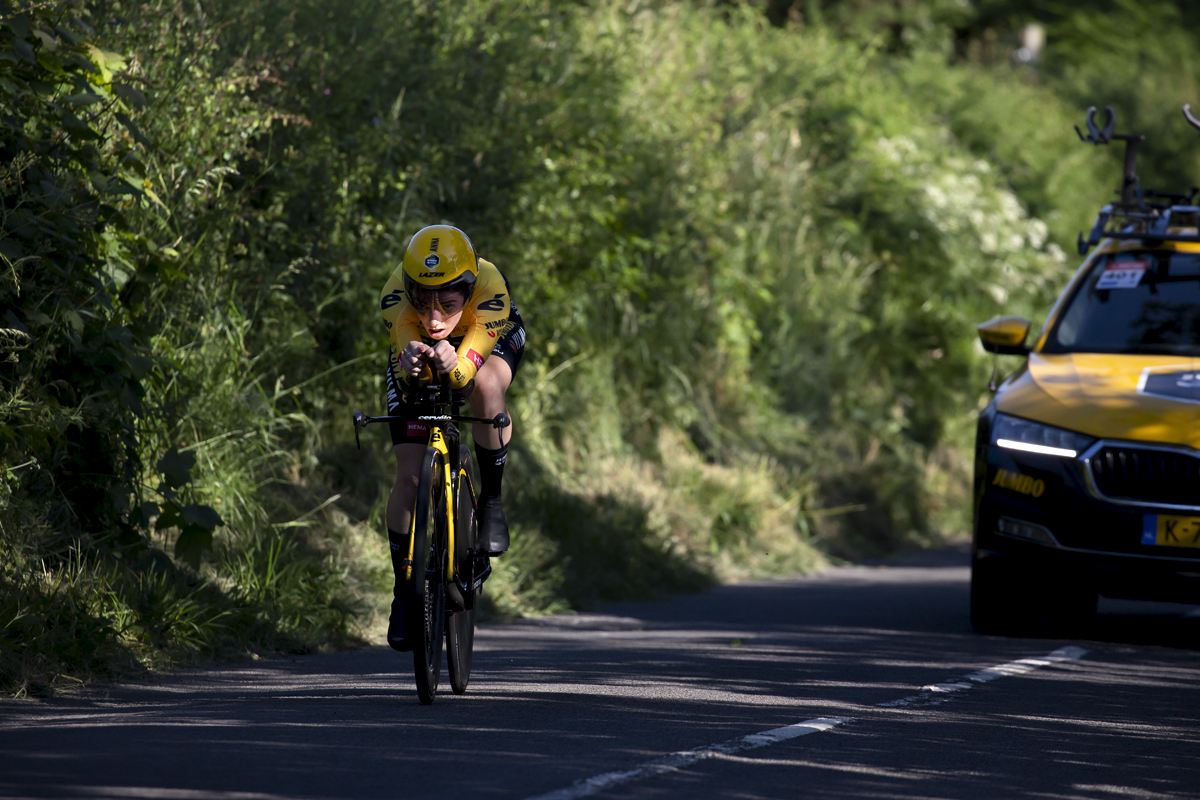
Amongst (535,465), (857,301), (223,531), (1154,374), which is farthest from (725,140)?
(223,531)

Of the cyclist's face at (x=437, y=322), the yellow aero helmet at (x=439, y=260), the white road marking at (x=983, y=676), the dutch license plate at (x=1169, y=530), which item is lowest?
the white road marking at (x=983, y=676)

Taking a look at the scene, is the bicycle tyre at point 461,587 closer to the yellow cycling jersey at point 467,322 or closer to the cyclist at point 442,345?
the cyclist at point 442,345

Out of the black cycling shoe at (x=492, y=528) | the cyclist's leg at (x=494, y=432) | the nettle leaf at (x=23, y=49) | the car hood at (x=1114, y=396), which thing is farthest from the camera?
the car hood at (x=1114, y=396)

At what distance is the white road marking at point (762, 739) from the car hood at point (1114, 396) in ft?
4.20

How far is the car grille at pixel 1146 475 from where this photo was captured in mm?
8414

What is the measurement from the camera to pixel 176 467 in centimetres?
793

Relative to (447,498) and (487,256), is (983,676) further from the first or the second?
(487,256)

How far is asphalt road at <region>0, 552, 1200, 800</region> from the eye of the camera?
5082 millimetres

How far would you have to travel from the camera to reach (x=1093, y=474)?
338 inches

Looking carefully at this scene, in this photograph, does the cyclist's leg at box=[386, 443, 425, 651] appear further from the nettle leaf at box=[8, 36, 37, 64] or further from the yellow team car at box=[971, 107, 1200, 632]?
the yellow team car at box=[971, 107, 1200, 632]

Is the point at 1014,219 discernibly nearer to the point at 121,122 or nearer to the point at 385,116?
the point at 385,116

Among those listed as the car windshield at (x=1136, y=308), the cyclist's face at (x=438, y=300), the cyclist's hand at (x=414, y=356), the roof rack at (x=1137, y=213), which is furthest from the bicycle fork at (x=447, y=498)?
the roof rack at (x=1137, y=213)

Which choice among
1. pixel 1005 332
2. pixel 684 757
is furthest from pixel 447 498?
pixel 1005 332

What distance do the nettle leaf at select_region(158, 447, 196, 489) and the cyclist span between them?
5.39 feet
